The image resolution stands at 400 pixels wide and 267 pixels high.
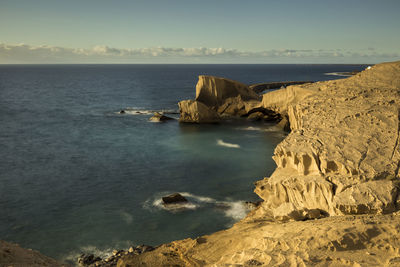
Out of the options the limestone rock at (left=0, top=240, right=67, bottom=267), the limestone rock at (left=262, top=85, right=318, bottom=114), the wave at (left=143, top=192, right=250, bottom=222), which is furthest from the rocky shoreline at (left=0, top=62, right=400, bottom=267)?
the limestone rock at (left=262, top=85, right=318, bottom=114)

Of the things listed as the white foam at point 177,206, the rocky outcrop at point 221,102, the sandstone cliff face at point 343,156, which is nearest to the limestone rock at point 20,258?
the white foam at point 177,206

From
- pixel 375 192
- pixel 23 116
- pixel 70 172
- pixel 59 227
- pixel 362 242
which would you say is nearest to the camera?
pixel 362 242

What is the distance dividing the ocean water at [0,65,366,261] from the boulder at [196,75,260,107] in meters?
5.00

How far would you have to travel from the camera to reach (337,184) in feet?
38.3

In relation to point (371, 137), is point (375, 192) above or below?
below

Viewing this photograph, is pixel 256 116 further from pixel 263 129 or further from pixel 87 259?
pixel 87 259

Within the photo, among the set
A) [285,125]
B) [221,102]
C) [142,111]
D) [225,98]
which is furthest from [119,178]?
[142,111]

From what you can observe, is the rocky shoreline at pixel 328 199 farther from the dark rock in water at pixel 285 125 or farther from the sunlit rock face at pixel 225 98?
the sunlit rock face at pixel 225 98

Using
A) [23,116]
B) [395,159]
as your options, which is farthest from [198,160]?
[23,116]

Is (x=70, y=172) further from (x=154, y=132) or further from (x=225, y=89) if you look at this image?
(x=225, y=89)

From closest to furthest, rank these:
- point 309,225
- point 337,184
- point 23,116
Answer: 1. point 309,225
2. point 337,184
3. point 23,116

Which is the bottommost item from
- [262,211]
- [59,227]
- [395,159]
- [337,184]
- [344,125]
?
[59,227]

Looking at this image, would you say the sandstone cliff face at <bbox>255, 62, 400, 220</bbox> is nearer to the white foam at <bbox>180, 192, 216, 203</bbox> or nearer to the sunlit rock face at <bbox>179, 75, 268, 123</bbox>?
the white foam at <bbox>180, 192, 216, 203</bbox>

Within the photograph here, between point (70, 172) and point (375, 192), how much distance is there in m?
22.4
